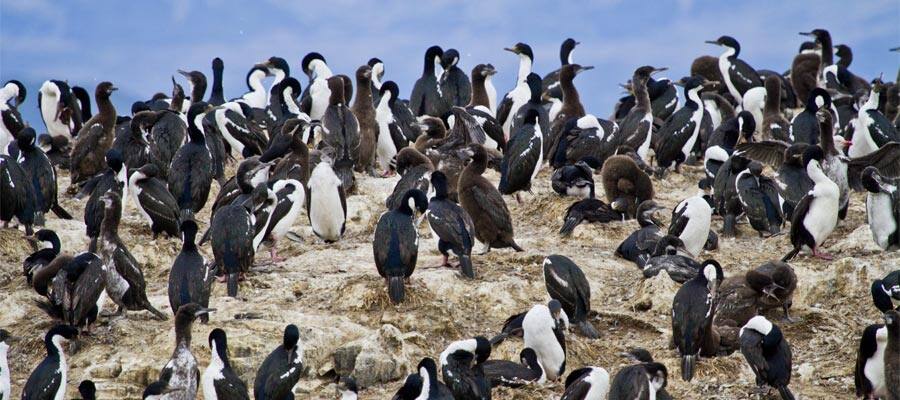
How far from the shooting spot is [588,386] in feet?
39.1

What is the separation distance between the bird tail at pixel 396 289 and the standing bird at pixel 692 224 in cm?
380

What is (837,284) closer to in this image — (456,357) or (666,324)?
(666,324)

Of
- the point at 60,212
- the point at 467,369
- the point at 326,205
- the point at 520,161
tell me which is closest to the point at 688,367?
the point at 467,369

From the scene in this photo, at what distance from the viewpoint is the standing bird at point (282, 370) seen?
1180cm

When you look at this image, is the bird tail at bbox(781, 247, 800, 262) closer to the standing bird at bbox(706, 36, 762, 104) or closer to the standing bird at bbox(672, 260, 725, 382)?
the standing bird at bbox(672, 260, 725, 382)

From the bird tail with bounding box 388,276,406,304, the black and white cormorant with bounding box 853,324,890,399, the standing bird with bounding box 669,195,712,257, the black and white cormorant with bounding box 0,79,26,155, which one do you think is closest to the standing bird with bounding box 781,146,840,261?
the standing bird with bounding box 669,195,712,257

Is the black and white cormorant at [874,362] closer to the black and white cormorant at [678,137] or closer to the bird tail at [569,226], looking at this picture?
the bird tail at [569,226]

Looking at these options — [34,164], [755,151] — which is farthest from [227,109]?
[755,151]

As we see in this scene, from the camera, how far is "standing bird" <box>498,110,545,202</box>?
746 inches

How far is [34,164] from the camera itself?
17.6 m

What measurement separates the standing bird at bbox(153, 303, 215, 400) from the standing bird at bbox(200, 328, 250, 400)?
0.37 ft

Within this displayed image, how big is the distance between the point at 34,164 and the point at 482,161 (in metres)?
5.59

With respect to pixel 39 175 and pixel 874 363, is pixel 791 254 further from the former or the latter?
pixel 39 175

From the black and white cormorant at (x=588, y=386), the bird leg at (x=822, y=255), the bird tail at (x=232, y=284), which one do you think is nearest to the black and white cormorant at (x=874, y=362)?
the black and white cormorant at (x=588, y=386)
